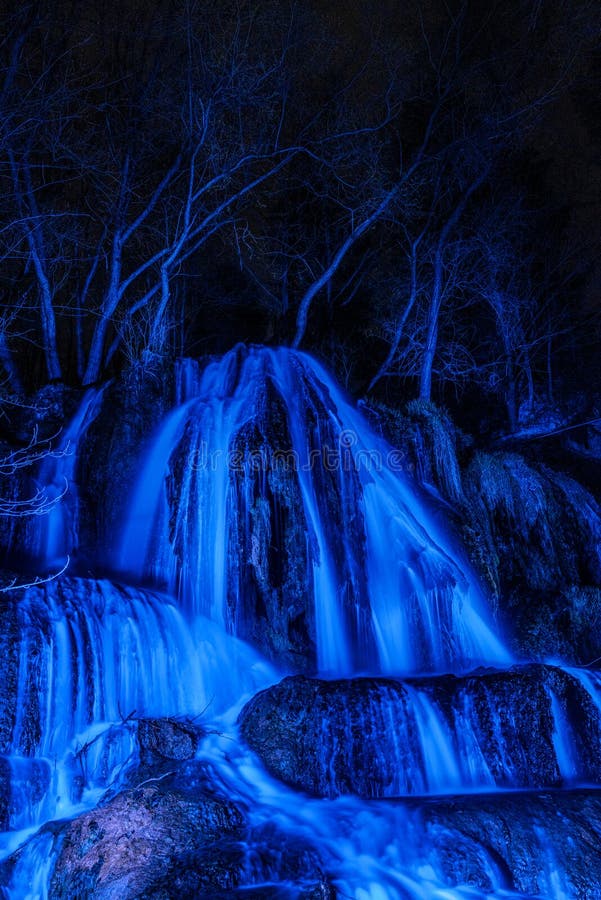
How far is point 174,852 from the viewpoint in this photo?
463 centimetres

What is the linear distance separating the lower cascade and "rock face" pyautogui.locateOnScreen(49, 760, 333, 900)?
0.05 feet

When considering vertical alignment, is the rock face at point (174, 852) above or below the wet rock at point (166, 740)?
below

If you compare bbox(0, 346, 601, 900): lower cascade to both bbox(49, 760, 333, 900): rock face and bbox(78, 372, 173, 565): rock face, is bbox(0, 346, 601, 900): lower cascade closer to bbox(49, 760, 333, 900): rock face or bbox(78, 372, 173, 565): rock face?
bbox(49, 760, 333, 900): rock face

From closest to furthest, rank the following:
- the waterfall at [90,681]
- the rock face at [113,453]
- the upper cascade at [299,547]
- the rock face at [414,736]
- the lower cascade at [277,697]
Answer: the lower cascade at [277,697] → the waterfall at [90,681] → the rock face at [414,736] → the upper cascade at [299,547] → the rock face at [113,453]

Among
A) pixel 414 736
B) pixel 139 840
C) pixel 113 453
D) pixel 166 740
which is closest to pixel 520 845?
Result: pixel 414 736

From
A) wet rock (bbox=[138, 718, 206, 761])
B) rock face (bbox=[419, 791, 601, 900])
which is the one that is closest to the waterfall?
wet rock (bbox=[138, 718, 206, 761])

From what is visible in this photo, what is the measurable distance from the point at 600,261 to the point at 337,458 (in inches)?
446

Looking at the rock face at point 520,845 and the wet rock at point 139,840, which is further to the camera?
the rock face at point 520,845

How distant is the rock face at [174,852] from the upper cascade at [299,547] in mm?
3568

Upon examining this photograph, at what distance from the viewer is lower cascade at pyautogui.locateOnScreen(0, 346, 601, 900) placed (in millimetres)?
4953

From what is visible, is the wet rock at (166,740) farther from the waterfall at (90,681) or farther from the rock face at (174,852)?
the rock face at (174,852)

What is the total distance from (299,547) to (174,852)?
16.3 ft

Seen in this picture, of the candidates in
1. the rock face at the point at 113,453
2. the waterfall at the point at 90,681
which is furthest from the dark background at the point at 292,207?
the waterfall at the point at 90,681

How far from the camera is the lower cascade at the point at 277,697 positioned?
195 inches
